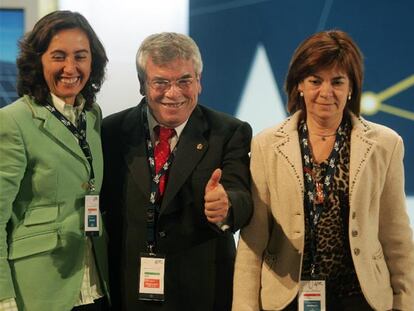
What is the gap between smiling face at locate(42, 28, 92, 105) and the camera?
2.00 m

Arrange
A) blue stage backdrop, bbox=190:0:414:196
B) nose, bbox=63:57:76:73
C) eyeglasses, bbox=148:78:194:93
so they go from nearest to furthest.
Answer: nose, bbox=63:57:76:73 < eyeglasses, bbox=148:78:194:93 < blue stage backdrop, bbox=190:0:414:196

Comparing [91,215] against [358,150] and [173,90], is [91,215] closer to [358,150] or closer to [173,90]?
[173,90]

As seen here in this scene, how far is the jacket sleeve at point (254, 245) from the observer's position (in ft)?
6.63

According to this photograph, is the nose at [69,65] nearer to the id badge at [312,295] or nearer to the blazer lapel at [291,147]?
the blazer lapel at [291,147]

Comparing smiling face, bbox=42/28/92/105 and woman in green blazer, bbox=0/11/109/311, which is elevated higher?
smiling face, bbox=42/28/92/105

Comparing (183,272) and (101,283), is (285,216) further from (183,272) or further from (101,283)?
(101,283)

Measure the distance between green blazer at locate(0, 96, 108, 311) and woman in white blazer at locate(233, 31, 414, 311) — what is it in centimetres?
61

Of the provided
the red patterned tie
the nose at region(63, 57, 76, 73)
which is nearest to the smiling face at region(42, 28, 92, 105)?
the nose at region(63, 57, 76, 73)

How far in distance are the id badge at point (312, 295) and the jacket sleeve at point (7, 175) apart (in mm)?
984

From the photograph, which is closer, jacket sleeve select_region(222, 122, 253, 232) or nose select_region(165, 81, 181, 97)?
jacket sleeve select_region(222, 122, 253, 232)

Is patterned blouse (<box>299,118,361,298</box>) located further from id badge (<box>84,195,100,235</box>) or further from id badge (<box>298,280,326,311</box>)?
id badge (<box>84,195,100,235</box>)

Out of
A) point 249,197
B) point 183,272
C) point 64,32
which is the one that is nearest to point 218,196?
point 249,197

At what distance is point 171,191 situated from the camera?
6.76 ft

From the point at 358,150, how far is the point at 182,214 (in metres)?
0.68
